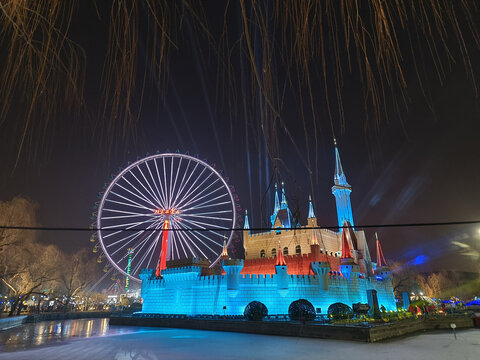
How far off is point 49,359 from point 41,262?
27.8 metres

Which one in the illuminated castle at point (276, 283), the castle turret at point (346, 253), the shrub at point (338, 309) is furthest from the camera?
the castle turret at point (346, 253)

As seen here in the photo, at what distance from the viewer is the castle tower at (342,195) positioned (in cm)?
3844

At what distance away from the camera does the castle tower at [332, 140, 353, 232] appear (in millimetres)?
38438

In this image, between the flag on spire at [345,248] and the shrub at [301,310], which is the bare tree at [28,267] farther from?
the flag on spire at [345,248]

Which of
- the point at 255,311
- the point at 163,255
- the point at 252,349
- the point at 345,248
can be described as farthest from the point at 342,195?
the point at 252,349

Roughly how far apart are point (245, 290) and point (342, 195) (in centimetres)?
2006

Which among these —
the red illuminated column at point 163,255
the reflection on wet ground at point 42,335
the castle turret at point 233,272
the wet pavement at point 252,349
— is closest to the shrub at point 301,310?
the wet pavement at point 252,349

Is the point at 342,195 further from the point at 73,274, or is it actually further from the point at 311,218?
the point at 73,274

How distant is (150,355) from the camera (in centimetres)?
1316

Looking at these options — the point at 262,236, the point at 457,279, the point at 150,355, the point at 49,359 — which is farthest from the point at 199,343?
the point at 457,279

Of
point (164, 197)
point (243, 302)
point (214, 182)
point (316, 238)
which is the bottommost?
point (243, 302)

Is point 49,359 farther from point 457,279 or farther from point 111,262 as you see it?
point 457,279

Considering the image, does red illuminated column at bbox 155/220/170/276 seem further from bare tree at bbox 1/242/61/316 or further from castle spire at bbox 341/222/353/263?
castle spire at bbox 341/222/353/263

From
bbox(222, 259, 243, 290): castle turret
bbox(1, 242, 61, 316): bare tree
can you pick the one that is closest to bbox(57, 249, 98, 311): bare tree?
bbox(1, 242, 61, 316): bare tree
